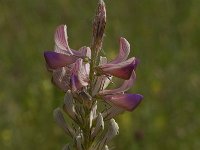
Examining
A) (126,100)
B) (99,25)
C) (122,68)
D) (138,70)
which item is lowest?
(138,70)

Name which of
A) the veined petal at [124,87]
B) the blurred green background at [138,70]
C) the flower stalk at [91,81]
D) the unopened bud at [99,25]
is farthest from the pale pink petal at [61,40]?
the blurred green background at [138,70]

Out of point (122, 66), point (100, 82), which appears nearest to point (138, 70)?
point (100, 82)

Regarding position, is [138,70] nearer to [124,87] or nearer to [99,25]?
[124,87]

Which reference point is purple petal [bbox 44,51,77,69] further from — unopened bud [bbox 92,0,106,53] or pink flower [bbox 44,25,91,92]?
unopened bud [bbox 92,0,106,53]

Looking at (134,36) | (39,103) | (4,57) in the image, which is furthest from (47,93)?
(134,36)

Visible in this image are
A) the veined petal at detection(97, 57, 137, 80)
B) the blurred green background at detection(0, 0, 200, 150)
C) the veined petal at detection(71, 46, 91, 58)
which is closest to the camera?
the veined petal at detection(97, 57, 137, 80)

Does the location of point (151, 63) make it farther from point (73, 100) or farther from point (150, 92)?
point (73, 100)

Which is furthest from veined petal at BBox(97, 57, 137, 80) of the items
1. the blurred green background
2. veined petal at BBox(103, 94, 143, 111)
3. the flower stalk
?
the blurred green background
